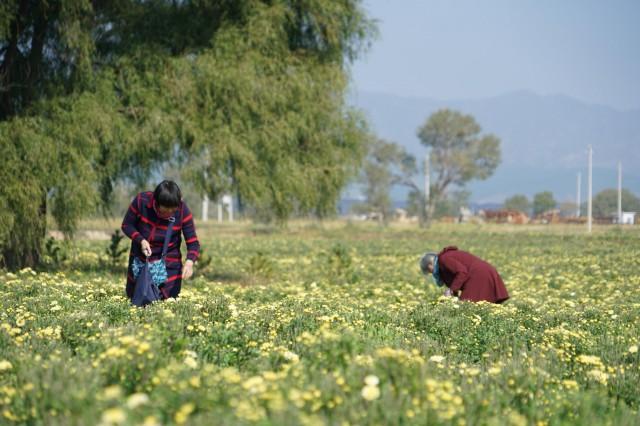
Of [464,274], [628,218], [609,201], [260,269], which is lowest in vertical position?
[260,269]

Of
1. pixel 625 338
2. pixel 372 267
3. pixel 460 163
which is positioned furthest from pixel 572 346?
pixel 460 163

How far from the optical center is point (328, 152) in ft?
64.9

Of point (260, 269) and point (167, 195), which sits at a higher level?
point (167, 195)

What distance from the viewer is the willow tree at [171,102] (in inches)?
647

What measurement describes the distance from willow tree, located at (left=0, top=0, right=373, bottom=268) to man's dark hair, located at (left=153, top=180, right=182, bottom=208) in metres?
7.92

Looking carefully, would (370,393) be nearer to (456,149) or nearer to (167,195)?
(167,195)

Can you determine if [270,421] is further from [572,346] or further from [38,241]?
[38,241]

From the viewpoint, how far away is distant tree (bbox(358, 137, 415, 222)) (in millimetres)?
98750

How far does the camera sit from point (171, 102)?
58.9 ft

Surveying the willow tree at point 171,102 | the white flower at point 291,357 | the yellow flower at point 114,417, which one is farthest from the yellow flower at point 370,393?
the willow tree at point 171,102

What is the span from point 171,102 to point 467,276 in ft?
28.9

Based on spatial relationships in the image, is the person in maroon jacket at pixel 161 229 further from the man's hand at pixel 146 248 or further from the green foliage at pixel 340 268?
the green foliage at pixel 340 268

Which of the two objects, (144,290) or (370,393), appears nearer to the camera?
(370,393)

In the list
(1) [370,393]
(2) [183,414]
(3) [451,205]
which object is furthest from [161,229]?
(3) [451,205]
